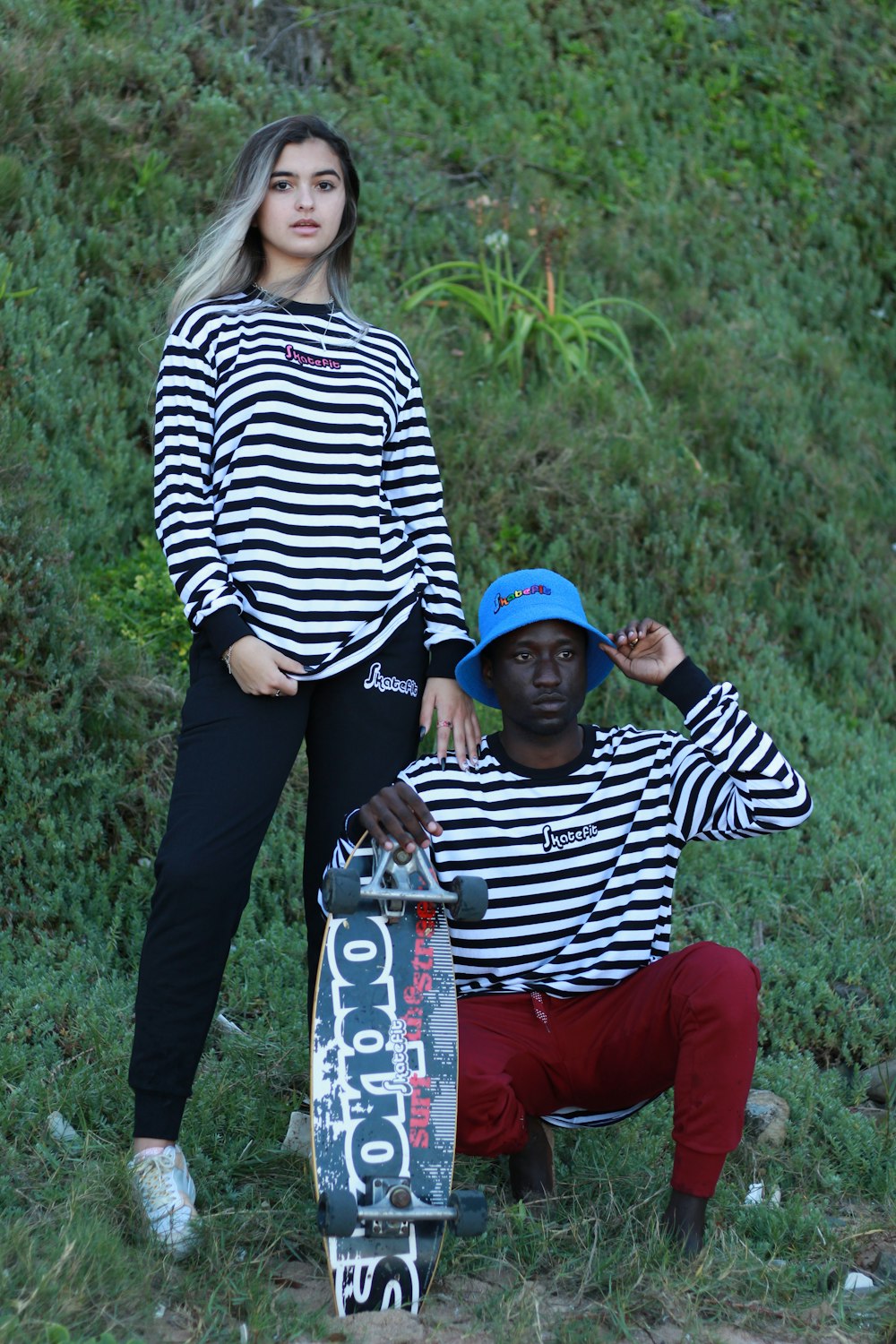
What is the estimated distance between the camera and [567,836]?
9.55 ft

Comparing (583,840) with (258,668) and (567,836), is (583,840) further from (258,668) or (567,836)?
(258,668)

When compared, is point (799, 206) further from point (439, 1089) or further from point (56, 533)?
point (439, 1089)

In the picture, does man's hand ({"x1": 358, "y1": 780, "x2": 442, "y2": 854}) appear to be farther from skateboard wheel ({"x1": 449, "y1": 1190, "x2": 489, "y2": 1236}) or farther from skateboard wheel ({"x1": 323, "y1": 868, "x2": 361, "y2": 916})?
skateboard wheel ({"x1": 449, "y1": 1190, "x2": 489, "y2": 1236})

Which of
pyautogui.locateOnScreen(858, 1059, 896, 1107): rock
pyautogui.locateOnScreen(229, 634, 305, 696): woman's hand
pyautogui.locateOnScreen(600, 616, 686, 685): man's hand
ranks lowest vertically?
pyautogui.locateOnScreen(858, 1059, 896, 1107): rock

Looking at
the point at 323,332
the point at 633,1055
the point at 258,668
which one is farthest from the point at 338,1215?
the point at 323,332

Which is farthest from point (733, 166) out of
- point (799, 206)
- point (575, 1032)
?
point (575, 1032)

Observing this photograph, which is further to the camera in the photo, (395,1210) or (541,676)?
(541,676)

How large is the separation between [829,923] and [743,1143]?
118 centimetres

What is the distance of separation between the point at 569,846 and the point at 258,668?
0.76 meters

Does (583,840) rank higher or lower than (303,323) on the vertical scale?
lower

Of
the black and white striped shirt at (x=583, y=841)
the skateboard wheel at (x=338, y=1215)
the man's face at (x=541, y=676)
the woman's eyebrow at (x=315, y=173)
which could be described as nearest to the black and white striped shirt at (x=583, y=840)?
the black and white striped shirt at (x=583, y=841)

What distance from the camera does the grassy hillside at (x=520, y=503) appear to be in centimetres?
281

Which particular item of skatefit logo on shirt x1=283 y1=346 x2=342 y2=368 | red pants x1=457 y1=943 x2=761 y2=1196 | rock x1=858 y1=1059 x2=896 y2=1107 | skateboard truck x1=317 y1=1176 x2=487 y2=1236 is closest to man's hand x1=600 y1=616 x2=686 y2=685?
A: red pants x1=457 y1=943 x2=761 y2=1196

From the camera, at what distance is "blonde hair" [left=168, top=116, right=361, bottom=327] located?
315cm
